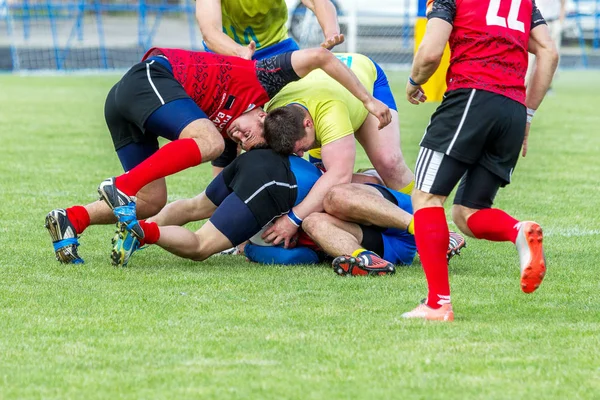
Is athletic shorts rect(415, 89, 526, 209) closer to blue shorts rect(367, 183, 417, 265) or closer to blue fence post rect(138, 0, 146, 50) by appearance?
blue shorts rect(367, 183, 417, 265)

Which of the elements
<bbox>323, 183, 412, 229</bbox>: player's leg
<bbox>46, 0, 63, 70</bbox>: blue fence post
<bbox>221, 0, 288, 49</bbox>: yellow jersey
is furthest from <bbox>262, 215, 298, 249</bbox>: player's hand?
<bbox>46, 0, 63, 70</bbox>: blue fence post

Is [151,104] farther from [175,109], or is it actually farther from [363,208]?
[363,208]

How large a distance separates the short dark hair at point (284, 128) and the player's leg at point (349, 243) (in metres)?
0.44

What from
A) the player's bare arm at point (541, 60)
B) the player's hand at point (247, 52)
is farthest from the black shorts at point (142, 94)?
the player's bare arm at point (541, 60)

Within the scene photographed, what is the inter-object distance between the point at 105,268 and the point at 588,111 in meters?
12.9

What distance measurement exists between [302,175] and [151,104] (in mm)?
983

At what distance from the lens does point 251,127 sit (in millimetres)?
6215

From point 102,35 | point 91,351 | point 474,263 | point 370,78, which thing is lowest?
point 102,35

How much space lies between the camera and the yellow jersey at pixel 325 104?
6164 mm

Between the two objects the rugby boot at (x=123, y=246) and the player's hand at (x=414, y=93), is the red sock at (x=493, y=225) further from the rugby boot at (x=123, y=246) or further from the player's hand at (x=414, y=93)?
the rugby boot at (x=123, y=246)

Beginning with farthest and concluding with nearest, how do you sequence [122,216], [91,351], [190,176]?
[190,176] → [122,216] → [91,351]

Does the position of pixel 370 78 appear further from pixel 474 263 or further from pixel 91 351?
pixel 91 351

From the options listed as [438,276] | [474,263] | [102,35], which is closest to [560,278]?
[474,263]

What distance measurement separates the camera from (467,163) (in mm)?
4602
